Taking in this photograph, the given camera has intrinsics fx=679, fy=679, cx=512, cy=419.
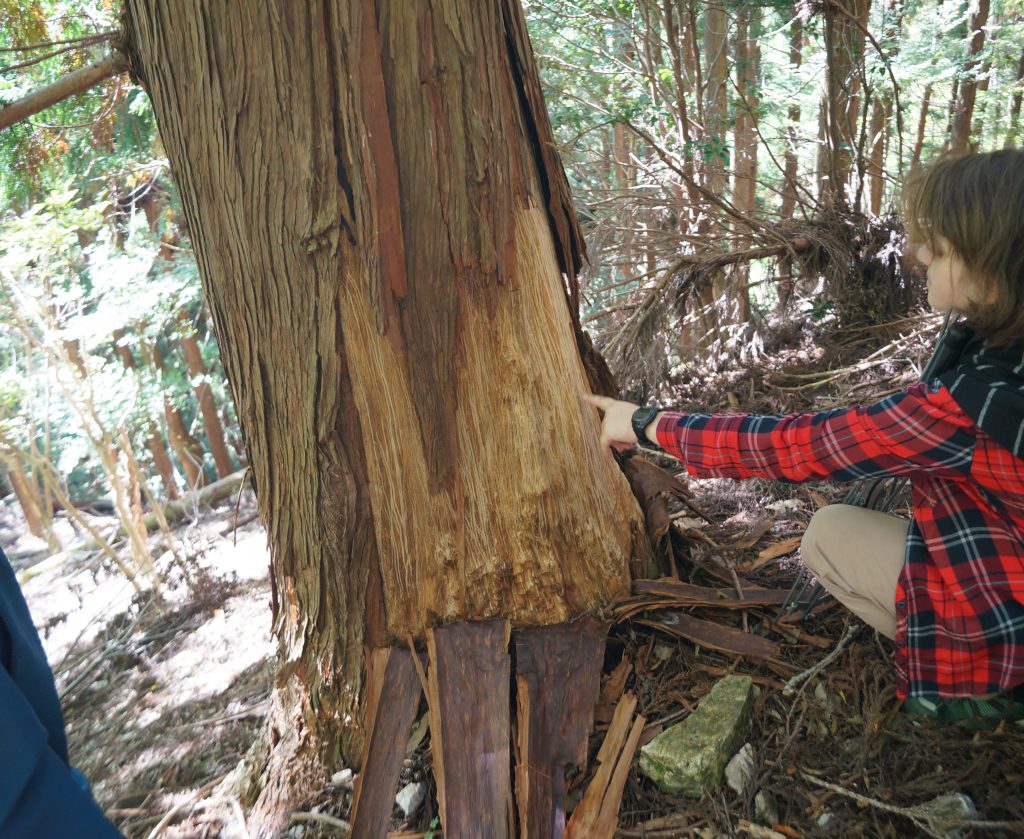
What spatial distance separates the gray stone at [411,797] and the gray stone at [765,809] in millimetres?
881

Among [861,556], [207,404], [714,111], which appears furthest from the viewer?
[207,404]

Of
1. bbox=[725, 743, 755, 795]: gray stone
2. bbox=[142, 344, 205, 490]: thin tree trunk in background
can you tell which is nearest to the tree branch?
bbox=[725, 743, 755, 795]: gray stone

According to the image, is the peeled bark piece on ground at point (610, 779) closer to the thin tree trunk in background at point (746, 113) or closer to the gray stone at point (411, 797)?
the gray stone at point (411, 797)

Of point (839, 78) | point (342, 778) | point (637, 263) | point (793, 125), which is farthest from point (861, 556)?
point (793, 125)

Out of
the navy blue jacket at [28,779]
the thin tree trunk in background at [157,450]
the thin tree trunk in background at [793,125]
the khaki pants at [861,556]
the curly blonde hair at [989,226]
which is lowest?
the thin tree trunk in background at [157,450]

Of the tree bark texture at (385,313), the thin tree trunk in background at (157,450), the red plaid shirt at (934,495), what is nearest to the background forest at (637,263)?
the red plaid shirt at (934,495)

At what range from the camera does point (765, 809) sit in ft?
5.40

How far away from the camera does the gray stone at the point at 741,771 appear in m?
1.71

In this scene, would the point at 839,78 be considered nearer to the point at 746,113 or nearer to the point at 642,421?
the point at 746,113

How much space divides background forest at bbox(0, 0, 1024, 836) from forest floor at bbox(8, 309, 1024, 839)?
0.02 metres

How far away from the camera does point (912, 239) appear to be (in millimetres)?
1619

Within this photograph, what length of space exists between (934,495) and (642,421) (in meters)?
0.73

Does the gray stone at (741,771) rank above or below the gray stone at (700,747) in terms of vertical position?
below

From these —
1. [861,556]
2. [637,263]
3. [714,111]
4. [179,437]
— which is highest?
[714,111]
